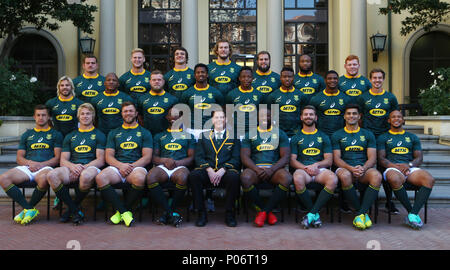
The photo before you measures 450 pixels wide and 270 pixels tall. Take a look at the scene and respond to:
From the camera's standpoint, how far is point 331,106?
269 inches

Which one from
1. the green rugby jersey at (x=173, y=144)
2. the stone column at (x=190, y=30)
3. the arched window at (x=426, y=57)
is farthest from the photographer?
the arched window at (x=426, y=57)

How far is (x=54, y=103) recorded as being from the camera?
6.95m

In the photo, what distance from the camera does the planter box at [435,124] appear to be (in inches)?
410

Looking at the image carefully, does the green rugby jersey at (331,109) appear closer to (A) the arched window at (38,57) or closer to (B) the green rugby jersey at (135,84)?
(B) the green rugby jersey at (135,84)

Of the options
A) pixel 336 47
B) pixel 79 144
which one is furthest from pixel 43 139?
pixel 336 47

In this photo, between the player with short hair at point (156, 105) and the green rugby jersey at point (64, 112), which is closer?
the player with short hair at point (156, 105)

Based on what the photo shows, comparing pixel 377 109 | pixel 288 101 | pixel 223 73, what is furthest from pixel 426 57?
pixel 223 73

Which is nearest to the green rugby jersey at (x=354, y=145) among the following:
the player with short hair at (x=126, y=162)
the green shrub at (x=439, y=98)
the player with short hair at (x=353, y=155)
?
the player with short hair at (x=353, y=155)

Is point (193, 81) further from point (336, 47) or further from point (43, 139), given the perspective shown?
point (336, 47)

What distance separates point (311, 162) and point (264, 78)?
1.95 meters

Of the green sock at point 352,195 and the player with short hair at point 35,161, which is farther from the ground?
the player with short hair at point 35,161

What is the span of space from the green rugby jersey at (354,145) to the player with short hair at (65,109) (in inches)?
169

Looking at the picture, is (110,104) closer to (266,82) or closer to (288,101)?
(266,82)

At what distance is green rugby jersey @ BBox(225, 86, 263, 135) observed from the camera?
676 cm
